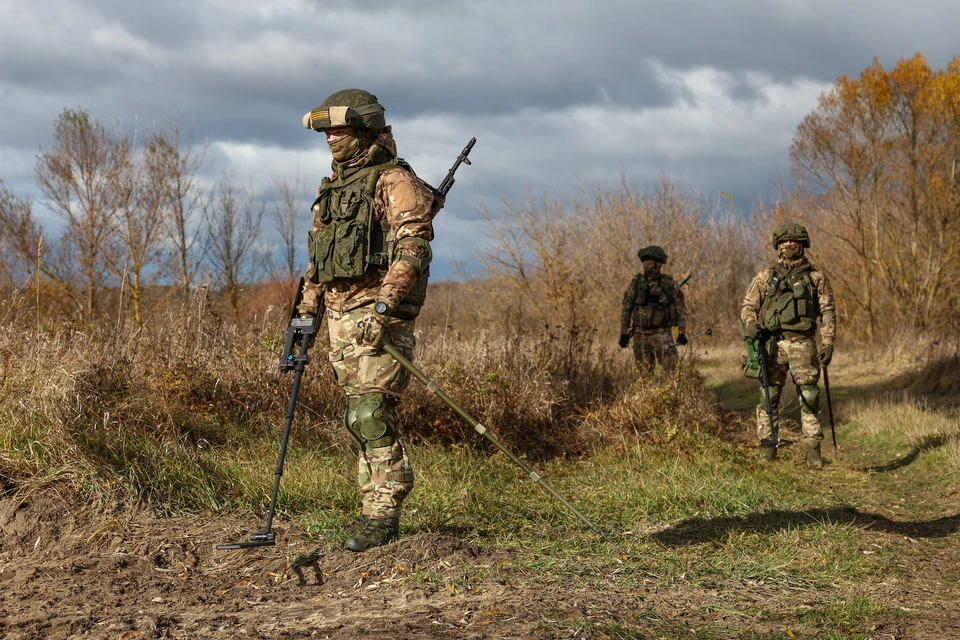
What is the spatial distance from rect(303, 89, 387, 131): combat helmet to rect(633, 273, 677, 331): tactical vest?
6.42 meters

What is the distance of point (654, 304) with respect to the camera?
10578 mm

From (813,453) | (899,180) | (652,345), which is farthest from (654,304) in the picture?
(899,180)

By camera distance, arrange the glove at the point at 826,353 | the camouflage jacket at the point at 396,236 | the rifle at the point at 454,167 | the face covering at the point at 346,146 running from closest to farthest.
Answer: the camouflage jacket at the point at 396,236 → the face covering at the point at 346,146 → the rifle at the point at 454,167 → the glove at the point at 826,353

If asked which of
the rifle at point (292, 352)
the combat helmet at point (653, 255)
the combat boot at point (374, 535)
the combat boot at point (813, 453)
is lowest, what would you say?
the combat boot at point (813, 453)

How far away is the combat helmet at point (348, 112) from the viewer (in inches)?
181

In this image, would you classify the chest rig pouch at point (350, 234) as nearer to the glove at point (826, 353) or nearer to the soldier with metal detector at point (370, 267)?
the soldier with metal detector at point (370, 267)

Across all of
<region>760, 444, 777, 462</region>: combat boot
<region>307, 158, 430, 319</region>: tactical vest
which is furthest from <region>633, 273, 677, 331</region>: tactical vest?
<region>307, 158, 430, 319</region>: tactical vest

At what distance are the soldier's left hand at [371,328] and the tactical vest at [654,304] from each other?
22.3 ft

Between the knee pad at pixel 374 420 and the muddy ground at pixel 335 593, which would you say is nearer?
the muddy ground at pixel 335 593

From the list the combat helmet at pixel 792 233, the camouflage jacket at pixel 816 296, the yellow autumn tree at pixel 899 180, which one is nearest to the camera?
the camouflage jacket at pixel 816 296

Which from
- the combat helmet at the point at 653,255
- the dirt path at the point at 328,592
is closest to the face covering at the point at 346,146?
the dirt path at the point at 328,592

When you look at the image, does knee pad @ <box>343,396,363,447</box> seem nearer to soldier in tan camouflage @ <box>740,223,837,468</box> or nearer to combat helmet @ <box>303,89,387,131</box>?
combat helmet @ <box>303,89,387,131</box>

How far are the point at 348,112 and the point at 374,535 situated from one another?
225 centimetres

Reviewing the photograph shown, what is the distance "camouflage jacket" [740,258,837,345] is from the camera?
7.91 m
